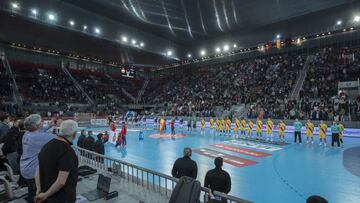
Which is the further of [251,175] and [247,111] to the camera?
[247,111]

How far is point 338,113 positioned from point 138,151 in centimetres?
1761

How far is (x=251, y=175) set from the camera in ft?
27.6

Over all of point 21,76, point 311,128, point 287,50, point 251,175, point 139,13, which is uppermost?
point 139,13

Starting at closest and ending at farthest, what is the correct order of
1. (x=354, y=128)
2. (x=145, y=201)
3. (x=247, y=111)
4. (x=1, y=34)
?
(x=145, y=201) → (x=354, y=128) → (x=247, y=111) → (x=1, y=34)

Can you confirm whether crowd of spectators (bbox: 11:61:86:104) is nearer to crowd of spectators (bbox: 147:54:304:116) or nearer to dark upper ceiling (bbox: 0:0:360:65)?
dark upper ceiling (bbox: 0:0:360:65)

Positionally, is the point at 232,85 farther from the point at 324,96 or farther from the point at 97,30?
the point at 97,30

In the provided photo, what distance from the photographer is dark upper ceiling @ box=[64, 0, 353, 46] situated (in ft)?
82.6

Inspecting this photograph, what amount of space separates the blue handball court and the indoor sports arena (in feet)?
0.24

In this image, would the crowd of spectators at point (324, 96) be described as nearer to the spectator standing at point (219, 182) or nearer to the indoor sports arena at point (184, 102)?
the indoor sports arena at point (184, 102)

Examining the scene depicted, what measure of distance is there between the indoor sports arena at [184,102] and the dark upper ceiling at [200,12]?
0.24m

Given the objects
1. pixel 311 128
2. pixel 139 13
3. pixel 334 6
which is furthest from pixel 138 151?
pixel 334 6

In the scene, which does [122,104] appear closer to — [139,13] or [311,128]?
[139,13]

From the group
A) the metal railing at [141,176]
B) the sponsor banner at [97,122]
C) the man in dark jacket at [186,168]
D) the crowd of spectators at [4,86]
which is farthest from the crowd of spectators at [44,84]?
the man in dark jacket at [186,168]

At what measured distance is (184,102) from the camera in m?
37.2
